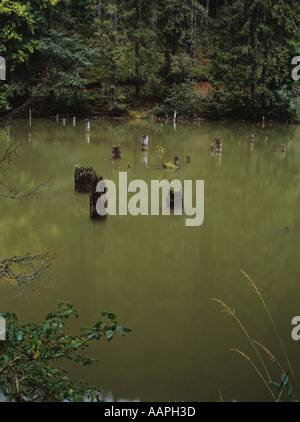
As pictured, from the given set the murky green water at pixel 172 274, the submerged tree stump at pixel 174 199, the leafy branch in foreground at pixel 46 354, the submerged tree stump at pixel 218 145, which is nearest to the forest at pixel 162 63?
the submerged tree stump at pixel 218 145

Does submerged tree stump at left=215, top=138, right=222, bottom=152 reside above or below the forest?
below

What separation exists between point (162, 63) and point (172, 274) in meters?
31.5

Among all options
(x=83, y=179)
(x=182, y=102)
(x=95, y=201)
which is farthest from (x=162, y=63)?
(x=95, y=201)

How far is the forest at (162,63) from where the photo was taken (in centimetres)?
3266

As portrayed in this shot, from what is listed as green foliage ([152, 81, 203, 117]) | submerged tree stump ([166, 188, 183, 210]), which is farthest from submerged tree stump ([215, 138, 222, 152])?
green foliage ([152, 81, 203, 117])

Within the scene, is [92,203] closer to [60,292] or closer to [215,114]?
[60,292]

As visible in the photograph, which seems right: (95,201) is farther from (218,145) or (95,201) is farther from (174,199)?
(218,145)

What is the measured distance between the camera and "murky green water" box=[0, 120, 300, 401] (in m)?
5.45

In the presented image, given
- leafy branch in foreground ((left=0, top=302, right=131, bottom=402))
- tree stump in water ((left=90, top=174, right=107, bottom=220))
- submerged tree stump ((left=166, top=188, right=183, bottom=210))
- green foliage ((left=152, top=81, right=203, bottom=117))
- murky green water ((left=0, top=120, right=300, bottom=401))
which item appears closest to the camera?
leafy branch in foreground ((left=0, top=302, right=131, bottom=402))

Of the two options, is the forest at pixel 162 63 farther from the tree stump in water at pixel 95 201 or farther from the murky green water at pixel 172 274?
the tree stump in water at pixel 95 201

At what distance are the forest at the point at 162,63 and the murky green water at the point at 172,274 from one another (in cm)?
1781

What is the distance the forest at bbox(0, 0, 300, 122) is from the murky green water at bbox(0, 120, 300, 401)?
17.8 meters

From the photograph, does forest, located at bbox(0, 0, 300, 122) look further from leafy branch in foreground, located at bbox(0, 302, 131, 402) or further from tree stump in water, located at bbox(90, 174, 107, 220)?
leafy branch in foreground, located at bbox(0, 302, 131, 402)

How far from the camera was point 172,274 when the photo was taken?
8.13 metres
